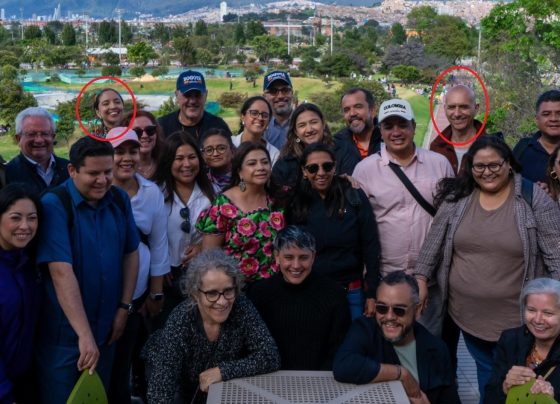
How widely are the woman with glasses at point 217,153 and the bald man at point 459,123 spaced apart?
1357mm

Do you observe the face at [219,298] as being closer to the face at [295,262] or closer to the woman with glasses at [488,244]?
the face at [295,262]

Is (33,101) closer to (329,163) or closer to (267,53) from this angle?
(329,163)

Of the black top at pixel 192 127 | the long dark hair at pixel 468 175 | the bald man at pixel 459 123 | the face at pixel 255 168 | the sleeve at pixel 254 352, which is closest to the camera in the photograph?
the sleeve at pixel 254 352

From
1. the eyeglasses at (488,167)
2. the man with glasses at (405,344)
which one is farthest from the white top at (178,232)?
the eyeglasses at (488,167)

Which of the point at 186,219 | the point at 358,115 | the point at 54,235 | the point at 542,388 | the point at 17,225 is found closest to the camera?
the point at 542,388

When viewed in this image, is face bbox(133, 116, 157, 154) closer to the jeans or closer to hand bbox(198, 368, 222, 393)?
hand bbox(198, 368, 222, 393)

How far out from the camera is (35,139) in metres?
4.22

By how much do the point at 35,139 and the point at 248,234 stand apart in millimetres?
1435

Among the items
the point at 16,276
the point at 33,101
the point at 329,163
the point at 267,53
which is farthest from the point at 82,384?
the point at 267,53

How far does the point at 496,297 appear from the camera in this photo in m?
3.63

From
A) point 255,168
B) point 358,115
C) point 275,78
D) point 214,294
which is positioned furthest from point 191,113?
point 214,294

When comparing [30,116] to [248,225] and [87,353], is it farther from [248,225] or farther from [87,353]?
[87,353]

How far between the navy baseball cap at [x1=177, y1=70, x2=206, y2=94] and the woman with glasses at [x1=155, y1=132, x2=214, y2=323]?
1037 mm

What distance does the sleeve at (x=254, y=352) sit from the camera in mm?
3184
